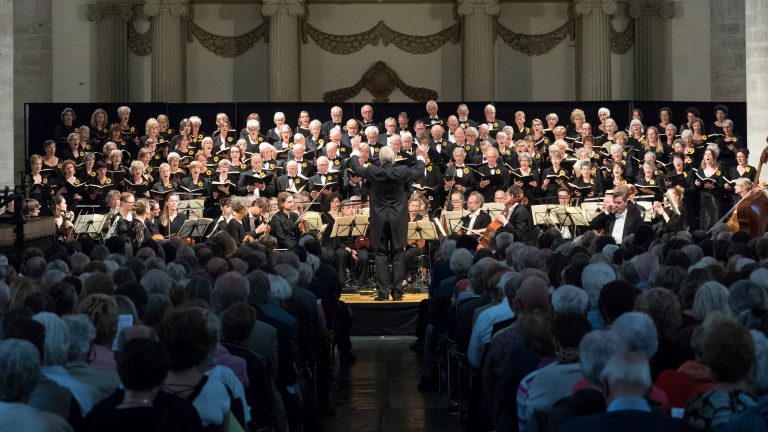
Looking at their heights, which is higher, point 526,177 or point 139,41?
point 139,41

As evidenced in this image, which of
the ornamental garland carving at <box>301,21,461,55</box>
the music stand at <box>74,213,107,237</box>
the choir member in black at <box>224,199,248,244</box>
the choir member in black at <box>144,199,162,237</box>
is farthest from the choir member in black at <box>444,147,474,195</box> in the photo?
the ornamental garland carving at <box>301,21,461,55</box>

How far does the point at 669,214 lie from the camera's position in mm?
15094

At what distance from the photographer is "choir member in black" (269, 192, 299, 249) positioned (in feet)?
47.5

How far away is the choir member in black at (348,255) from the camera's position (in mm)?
14709

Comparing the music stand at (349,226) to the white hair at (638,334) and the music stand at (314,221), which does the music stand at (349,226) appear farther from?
the white hair at (638,334)

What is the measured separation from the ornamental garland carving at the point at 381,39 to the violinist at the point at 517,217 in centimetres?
879

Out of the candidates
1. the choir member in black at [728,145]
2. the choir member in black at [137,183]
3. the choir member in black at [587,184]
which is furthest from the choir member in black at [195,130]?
the choir member in black at [728,145]

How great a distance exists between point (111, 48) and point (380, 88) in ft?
16.1

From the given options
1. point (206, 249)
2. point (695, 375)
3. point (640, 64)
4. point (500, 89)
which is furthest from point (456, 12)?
point (695, 375)

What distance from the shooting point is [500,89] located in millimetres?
23422

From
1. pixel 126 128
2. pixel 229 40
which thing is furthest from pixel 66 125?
pixel 229 40

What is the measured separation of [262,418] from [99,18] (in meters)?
17.9

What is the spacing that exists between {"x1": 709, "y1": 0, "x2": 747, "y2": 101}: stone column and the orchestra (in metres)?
3.56

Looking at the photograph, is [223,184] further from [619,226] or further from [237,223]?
[619,226]
